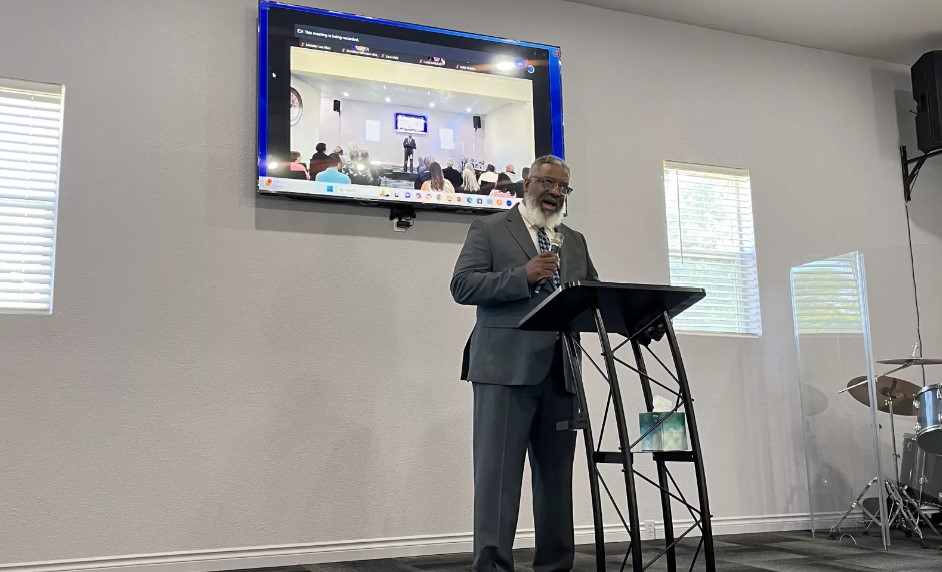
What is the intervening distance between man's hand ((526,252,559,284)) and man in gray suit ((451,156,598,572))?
1.0 inches

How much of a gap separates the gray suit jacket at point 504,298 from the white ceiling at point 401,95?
4.77 feet

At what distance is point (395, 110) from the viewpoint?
4.14 meters

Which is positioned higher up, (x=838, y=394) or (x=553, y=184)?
(x=553, y=184)

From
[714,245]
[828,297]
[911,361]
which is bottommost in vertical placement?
[911,361]

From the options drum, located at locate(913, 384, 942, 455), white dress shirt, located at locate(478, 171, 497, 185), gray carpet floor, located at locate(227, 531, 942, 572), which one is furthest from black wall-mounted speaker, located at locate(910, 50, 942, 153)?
white dress shirt, located at locate(478, 171, 497, 185)

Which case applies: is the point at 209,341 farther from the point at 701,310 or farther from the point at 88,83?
the point at 701,310

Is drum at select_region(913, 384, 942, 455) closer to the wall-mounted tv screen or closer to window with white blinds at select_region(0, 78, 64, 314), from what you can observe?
the wall-mounted tv screen

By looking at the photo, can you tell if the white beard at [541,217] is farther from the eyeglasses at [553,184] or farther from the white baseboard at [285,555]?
the white baseboard at [285,555]

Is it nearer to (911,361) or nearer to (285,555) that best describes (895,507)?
(911,361)

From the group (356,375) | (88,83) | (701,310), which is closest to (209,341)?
(356,375)

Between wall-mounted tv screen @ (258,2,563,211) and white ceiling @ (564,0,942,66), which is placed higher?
white ceiling @ (564,0,942,66)

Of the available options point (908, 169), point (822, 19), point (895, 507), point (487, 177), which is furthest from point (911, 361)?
point (487, 177)

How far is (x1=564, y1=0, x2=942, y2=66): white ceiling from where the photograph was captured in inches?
190

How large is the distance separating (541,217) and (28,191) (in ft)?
7.64
